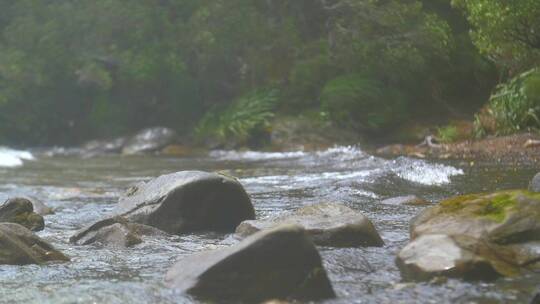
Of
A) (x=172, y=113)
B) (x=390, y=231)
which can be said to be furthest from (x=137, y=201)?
(x=172, y=113)

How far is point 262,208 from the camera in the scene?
9.08 meters

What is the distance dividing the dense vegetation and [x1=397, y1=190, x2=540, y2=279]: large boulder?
10433 millimetres

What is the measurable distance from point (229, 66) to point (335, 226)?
20203 mm

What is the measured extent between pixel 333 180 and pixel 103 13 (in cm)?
1755

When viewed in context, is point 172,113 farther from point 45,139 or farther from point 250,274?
point 250,274

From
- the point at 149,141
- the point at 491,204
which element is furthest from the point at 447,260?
the point at 149,141

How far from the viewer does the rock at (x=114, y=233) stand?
6.56m

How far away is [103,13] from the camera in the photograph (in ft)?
88.1

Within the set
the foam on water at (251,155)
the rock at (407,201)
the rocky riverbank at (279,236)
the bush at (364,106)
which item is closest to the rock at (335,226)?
the rocky riverbank at (279,236)

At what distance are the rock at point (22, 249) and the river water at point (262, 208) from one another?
113mm

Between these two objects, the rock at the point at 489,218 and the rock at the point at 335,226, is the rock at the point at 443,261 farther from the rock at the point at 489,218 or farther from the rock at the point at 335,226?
the rock at the point at 335,226

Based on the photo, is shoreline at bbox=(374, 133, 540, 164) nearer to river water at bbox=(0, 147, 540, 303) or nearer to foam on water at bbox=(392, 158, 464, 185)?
river water at bbox=(0, 147, 540, 303)

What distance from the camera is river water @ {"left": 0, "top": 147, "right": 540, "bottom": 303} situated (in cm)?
483

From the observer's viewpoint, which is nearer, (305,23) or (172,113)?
(305,23)
